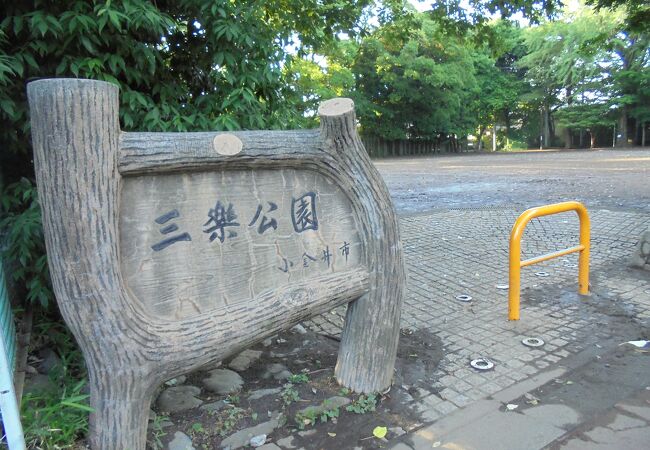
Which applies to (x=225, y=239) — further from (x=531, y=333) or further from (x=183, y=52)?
(x=531, y=333)

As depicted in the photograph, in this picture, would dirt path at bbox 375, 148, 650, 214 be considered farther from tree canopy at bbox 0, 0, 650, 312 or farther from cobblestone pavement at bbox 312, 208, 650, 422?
tree canopy at bbox 0, 0, 650, 312

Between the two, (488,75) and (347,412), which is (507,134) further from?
(347,412)

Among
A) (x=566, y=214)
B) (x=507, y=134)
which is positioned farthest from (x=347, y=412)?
(x=507, y=134)

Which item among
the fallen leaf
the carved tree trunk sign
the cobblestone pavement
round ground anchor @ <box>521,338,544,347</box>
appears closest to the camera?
the carved tree trunk sign

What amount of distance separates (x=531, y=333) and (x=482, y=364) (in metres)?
0.74

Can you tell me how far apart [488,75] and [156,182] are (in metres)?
38.8

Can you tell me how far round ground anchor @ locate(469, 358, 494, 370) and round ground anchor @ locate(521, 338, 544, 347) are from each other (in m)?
0.43

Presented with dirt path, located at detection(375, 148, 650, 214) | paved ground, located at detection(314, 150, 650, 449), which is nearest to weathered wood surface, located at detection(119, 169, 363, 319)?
paved ground, located at detection(314, 150, 650, 449)

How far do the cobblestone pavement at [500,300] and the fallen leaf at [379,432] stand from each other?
27 centimetres

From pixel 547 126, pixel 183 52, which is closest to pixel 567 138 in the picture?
pixel 547 126

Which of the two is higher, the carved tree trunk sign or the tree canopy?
the tree canopy

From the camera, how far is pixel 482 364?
3.33 metres

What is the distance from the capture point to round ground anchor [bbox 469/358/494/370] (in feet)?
10.8

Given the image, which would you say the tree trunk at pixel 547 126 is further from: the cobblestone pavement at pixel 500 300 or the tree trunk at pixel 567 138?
the cobblestone pavement at pixel 500 300
